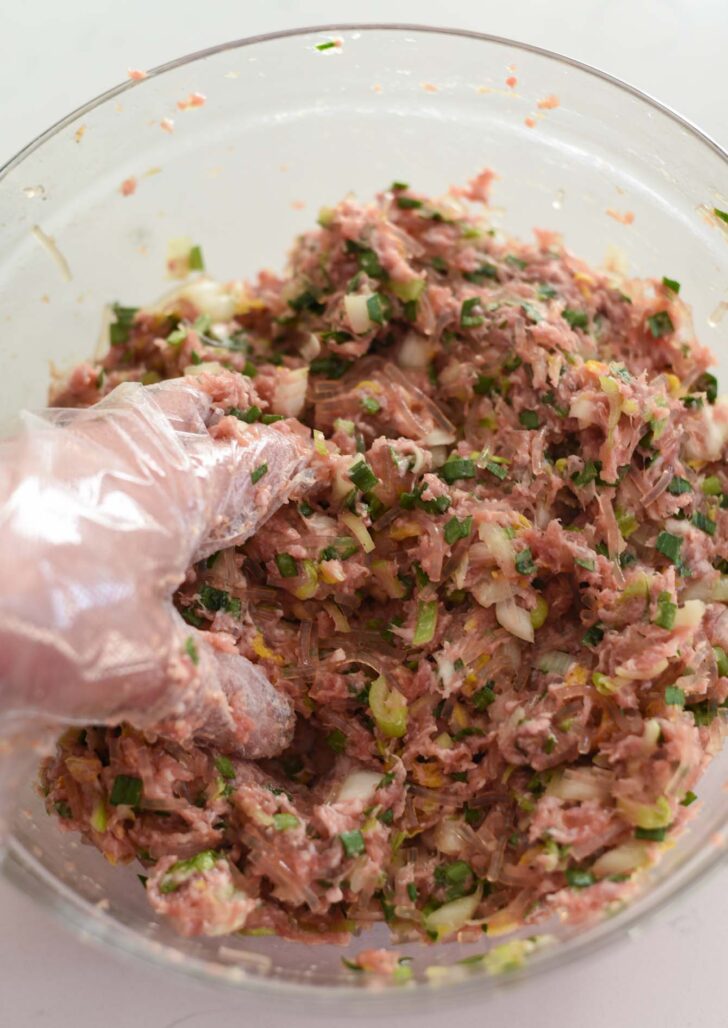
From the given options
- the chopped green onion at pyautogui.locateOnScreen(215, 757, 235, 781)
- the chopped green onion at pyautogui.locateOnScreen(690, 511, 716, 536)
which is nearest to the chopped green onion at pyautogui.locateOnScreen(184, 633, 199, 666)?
the chopped green onion at pyautogui.locateOnScreen(215, 757, 235, 781)

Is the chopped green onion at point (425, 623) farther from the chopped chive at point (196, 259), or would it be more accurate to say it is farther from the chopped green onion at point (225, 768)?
the chopped chive at point (196, 259)

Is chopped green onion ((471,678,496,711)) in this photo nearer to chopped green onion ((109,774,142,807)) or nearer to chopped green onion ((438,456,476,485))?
chopped green onion ((438,456,476,485))

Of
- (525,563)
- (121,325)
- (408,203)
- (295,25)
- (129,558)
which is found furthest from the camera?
(295,25)

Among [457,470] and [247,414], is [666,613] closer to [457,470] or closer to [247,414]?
[457,470]

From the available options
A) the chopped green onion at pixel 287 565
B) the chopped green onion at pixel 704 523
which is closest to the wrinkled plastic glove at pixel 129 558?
the chopped green onion at pixel 287 565

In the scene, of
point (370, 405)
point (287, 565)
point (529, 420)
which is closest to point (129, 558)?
point (287, 565)
